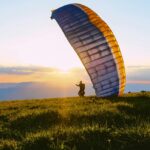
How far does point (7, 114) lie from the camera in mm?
23719

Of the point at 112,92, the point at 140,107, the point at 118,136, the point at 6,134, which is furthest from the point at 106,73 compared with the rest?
the point at 118,136

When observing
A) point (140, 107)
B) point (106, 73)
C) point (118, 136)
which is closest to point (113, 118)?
point (140, 107)

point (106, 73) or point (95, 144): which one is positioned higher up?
point (106, 73)

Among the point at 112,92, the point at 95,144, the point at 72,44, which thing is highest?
the point at 72,44

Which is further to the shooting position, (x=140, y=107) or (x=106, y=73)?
(x=106, y=73)

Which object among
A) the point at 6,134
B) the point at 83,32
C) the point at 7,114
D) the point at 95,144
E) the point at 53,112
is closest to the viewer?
the point at 95,144

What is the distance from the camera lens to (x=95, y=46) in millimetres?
28672

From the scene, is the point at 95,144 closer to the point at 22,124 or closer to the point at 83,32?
the point at 22,124

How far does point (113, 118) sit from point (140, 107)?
3.45 metres

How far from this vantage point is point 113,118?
64.3 ft

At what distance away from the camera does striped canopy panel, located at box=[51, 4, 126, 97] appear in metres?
28.7

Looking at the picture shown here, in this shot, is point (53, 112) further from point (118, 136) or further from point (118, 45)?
point (118, 45)

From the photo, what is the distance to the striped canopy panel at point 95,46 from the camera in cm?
2869

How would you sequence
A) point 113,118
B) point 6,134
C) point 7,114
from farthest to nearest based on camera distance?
point 7,114, point 113,118, point 6,134
